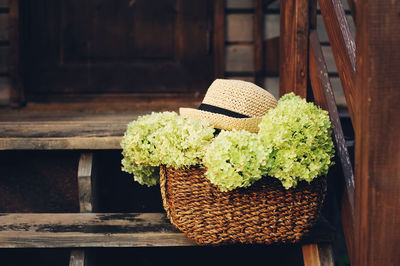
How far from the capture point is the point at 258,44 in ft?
9.80

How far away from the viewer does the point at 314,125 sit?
53.2 inches

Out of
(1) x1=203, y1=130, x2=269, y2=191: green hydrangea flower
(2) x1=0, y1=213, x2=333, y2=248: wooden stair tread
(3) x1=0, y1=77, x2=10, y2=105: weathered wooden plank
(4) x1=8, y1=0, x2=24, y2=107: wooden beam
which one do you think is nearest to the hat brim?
(1) x1=203, y1=130, x2=269, y2=191: green hydrangea flower

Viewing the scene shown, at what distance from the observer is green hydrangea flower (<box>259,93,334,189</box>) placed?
1304 millimetres

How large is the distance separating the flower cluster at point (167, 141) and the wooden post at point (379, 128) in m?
0.49

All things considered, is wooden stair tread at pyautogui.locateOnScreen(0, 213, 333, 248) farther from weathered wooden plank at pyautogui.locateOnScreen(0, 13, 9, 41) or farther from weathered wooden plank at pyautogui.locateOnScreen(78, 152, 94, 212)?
weathered wooden plank at pyautogui.locateOnScreen(0, 13, 9, 41)

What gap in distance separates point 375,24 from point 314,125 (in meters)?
0.36

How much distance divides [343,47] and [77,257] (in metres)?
1.22

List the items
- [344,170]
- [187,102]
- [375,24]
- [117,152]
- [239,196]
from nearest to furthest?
[375,24]
[239,196]
[344,170]
[117,152]
[187,102]

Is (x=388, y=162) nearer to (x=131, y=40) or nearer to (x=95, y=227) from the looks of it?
(x=95, y=227)

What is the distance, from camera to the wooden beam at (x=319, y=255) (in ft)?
4.97

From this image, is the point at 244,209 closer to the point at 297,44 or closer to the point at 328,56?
the point at 297,44

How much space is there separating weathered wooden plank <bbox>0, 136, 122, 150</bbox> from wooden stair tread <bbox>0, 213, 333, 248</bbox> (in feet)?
0.96

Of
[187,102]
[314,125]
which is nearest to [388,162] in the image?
[314,125]

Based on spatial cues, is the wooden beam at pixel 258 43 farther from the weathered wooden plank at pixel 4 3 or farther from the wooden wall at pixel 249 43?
the weathered wooden plank at pixel 4 3
